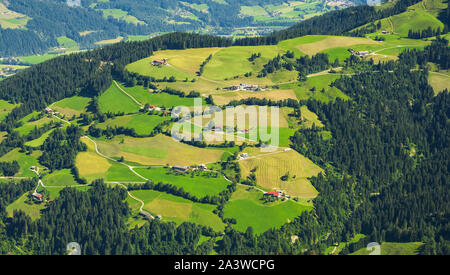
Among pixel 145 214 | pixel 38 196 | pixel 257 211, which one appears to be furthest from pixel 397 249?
pixel 38 196

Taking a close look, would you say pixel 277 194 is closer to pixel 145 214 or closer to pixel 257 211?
pixel 257 211

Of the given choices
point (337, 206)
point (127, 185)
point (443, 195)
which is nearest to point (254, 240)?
point (337, 206)

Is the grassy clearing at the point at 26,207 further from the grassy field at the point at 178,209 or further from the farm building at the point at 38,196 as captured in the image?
the grassy field at the point at 178,209

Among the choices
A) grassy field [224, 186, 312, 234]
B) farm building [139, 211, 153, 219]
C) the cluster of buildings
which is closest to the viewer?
grassy field [224, 186, 312, 234]

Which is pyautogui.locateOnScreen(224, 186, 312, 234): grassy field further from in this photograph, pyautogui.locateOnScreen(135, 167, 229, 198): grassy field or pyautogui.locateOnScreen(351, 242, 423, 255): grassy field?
pyautogui.locateOnScreen(351, 242, 423, 255): grassy field

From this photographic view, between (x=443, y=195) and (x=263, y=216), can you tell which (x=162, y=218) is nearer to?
(x=263, y=216)

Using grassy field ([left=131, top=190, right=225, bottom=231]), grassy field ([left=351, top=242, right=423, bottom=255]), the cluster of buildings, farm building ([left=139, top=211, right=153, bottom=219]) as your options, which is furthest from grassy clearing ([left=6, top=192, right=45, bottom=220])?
grassy field ([left=351, top=242, right=423, bottom=255])
